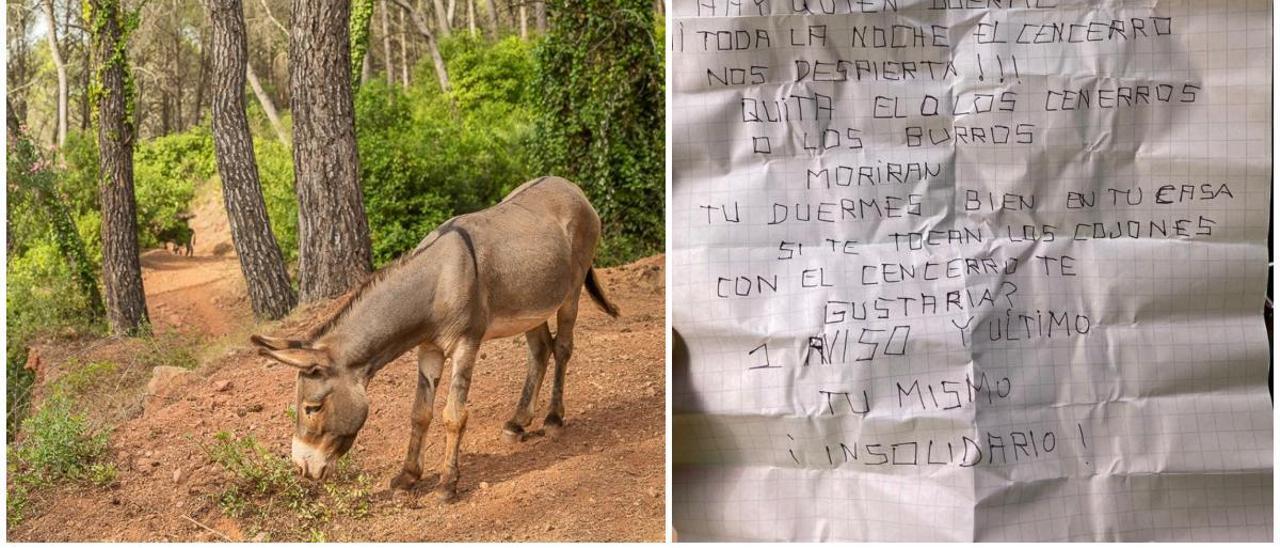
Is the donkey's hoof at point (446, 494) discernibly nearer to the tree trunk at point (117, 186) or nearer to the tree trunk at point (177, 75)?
the tree trunk at point (117, 186)

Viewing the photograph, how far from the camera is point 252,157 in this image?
7586mm

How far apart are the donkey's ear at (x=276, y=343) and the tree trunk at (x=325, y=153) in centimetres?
261

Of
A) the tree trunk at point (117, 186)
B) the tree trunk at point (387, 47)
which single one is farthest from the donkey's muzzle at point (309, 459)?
the tree trunk at point (387, 47)

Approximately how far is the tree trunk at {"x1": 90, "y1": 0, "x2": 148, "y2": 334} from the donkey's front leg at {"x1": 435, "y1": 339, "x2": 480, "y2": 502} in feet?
12.5

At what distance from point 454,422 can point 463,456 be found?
0.46 m

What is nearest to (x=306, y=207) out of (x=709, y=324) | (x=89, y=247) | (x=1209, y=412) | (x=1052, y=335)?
(x=89, y=247)

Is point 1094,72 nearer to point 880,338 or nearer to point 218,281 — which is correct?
point 880,338

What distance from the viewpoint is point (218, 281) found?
923cm

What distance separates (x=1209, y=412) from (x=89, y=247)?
7.05 meters

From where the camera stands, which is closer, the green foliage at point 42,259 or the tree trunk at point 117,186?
the green foliage at point 42,259

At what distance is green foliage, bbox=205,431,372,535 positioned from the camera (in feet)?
14.3

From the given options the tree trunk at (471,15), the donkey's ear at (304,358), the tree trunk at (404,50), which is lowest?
the donkey's ear at (304,358)

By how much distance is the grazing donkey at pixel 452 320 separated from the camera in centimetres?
412

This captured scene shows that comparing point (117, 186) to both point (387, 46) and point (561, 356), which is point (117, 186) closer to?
point (561, 356)
